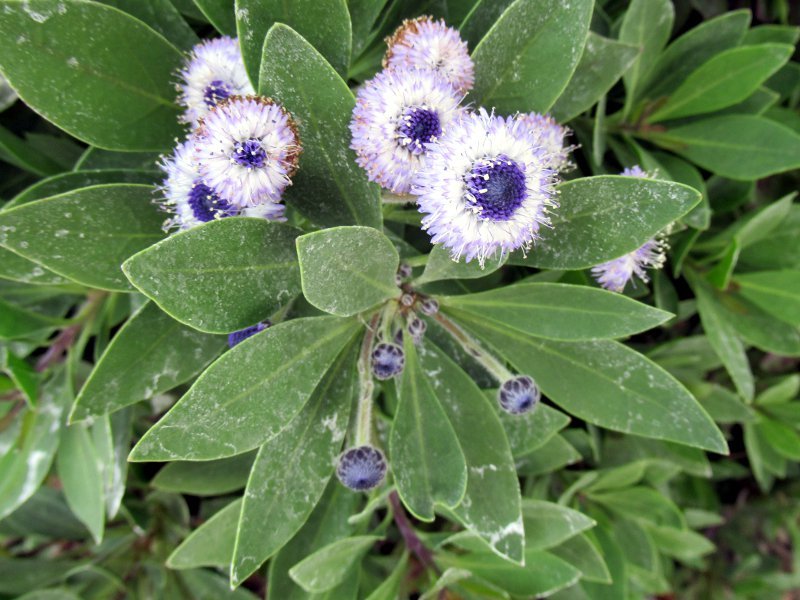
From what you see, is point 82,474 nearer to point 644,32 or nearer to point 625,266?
point 625,266

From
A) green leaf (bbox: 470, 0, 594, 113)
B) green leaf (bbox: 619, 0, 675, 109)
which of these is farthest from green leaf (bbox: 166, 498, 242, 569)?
green leaf (bbox: 619, 0, 675, 109)

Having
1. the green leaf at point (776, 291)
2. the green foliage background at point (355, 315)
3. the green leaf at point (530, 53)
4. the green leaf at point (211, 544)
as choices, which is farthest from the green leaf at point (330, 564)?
the green leaf at point (776, 291)

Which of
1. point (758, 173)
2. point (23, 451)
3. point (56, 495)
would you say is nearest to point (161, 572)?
point (56, 495)

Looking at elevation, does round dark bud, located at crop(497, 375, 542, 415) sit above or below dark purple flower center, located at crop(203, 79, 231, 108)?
below

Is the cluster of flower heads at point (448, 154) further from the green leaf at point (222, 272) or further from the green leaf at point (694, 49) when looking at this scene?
the green leaf at point (694, 49)

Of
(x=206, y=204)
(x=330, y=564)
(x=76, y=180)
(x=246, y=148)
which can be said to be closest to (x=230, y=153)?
(x=246, y=148)

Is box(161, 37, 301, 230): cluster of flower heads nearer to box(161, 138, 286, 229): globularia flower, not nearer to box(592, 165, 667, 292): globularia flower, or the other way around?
box(161, 138, 286, 229): globularia flower

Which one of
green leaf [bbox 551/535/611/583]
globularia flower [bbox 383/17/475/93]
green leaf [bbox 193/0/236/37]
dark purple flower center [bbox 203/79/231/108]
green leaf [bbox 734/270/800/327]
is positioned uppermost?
green leaf [bbox 193/0/236/37]
